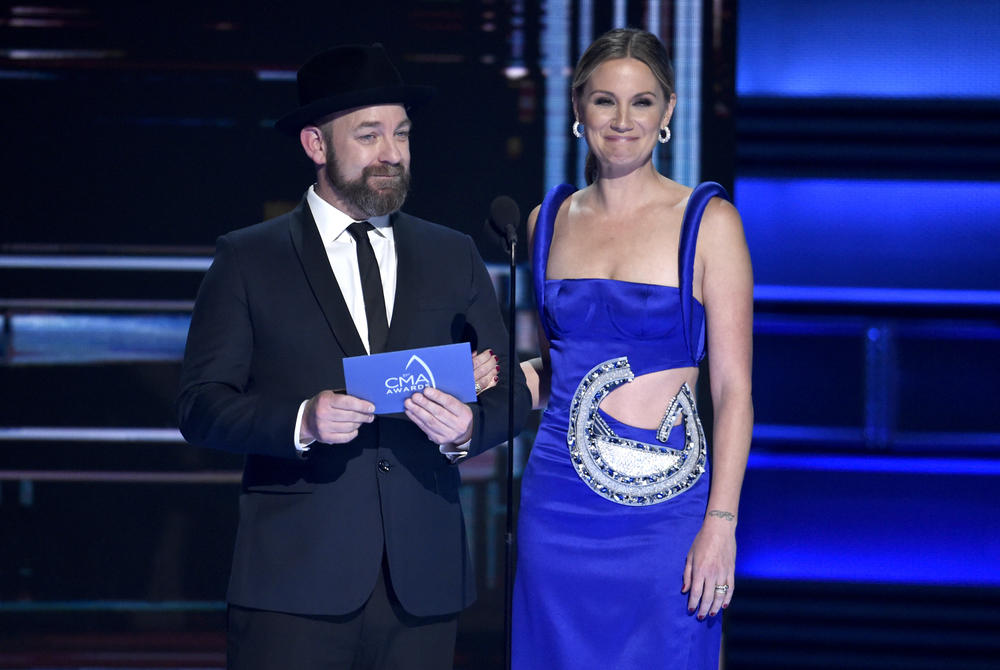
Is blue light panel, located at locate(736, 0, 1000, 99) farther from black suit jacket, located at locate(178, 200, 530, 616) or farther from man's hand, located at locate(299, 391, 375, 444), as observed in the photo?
man's hand, located at locate(299, 391, 375, 444)

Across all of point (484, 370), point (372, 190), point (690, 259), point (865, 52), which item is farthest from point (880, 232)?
point (372, 190)

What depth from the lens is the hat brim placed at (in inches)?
89.4

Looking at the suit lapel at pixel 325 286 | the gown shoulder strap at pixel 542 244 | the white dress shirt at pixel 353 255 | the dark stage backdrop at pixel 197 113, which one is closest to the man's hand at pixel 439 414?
the white dress shirt at pixel 353 255

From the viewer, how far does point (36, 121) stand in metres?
3.80

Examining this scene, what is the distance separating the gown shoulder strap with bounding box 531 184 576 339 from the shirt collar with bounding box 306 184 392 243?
1.17ft

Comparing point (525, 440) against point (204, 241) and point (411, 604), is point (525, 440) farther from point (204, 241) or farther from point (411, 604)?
point (411, 604)

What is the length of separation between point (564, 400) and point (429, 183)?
5.16 ft

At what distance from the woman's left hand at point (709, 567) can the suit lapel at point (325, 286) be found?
78cm

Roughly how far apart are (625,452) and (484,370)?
13.3 inches

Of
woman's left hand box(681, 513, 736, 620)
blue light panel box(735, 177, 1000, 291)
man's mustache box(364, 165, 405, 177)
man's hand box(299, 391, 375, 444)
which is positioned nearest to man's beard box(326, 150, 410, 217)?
man's mustache box(364, 165, 405, 177)

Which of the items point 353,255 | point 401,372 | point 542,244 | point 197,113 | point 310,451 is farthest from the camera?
point 197,113

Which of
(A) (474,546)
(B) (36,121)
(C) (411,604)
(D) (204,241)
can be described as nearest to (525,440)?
(A) (474,546)

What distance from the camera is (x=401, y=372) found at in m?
1.96

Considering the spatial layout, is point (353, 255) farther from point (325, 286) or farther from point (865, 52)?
point (865, 52)
